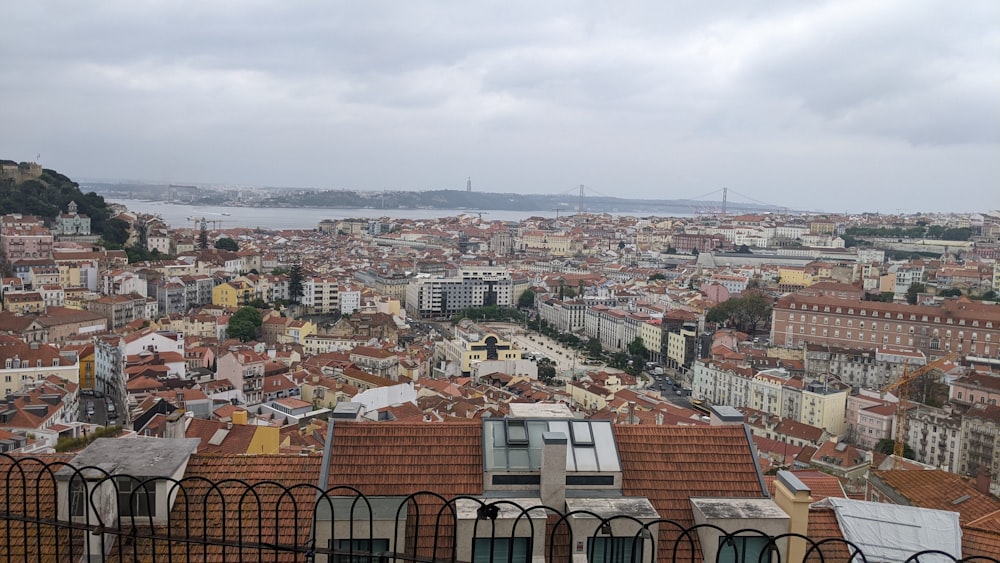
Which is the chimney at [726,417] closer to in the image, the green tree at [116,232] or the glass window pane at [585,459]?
the glass window pane at [585,459]

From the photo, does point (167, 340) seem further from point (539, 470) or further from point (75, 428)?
point (539, 470)

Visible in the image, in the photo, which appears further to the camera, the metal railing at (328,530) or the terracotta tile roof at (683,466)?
Answer: the terracotta tile roof at (683,466)

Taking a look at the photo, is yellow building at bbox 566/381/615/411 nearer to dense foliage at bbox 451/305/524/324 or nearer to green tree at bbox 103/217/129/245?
dense foliage at bbox 451/305/524/324

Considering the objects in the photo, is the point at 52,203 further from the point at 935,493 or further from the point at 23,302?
the point at 935,493

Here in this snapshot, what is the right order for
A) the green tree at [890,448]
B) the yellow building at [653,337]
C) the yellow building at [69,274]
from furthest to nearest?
the yellow building at [69,274] < the yellow building at [653,337] < the green tree at [890,448]

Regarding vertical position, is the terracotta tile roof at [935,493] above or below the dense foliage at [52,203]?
below

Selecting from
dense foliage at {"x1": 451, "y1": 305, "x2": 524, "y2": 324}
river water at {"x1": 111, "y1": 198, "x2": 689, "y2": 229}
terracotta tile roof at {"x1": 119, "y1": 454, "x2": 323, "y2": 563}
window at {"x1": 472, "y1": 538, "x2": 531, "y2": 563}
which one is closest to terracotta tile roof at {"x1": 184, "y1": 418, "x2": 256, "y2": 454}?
terracotta tile roof at {"x1": 119, "y1": 454, "x2": 323, "y2": 563}

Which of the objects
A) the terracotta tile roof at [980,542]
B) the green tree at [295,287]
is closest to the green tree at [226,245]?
the green tree at [295,287]
